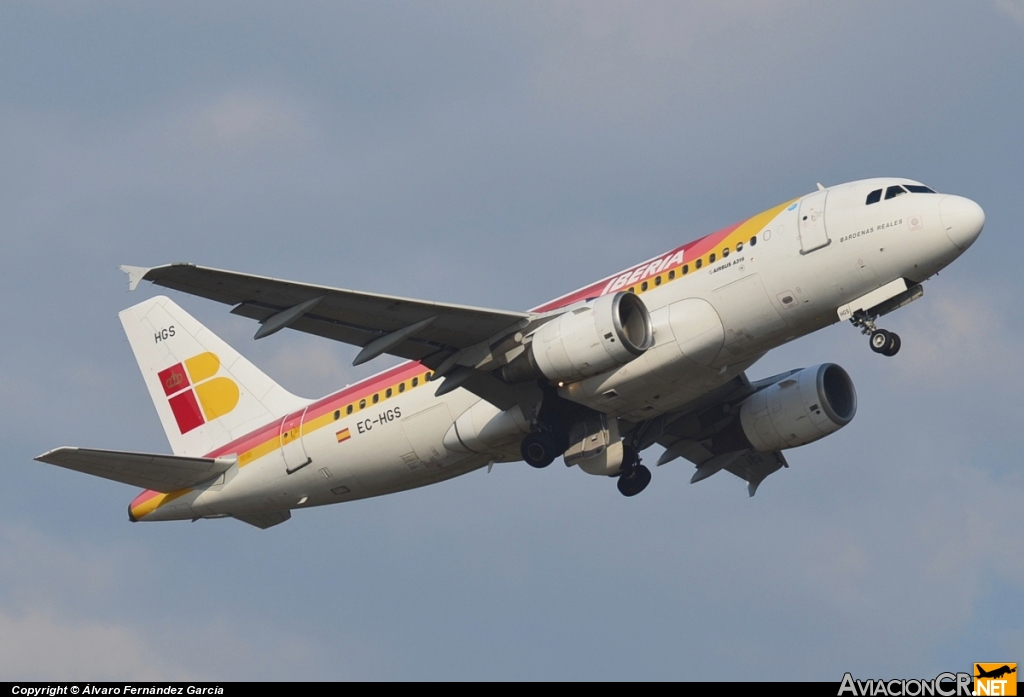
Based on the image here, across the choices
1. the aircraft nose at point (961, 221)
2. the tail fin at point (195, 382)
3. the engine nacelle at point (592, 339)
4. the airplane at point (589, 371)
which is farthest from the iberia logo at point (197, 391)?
the aircraft nose at point (961, 221)

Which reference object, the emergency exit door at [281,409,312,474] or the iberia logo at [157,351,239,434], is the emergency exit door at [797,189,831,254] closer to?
the emergency exit door at [281,409,312,474]

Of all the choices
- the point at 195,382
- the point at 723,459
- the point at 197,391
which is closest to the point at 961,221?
the point at 723,459

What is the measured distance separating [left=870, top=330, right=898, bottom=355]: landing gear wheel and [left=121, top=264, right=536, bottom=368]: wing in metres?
8.24

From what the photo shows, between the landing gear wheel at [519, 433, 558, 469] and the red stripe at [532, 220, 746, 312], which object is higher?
the red stripe at [532, 220, 746, 312]

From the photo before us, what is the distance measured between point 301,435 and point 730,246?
42.6 ft

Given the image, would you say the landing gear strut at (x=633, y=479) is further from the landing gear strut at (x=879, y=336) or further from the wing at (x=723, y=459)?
the landing gear strut at (x=879, y=336)

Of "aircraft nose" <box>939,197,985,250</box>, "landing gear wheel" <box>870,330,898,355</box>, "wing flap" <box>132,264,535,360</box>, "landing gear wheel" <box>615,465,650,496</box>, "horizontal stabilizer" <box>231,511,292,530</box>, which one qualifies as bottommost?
"landing gear wheel" <box>615,465,650,496</box>

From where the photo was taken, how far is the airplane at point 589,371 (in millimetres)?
32750

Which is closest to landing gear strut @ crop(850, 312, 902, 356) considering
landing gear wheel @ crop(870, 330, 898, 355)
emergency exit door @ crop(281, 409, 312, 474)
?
landing gear wheel @ crop(870, 330, 898, 355)

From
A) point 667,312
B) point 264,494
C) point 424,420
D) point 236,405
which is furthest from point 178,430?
point 667,312

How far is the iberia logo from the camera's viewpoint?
141 ft

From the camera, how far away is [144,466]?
3869cm

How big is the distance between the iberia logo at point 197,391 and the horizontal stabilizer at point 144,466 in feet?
9.99

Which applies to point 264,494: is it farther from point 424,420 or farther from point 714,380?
point 714,380
